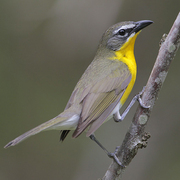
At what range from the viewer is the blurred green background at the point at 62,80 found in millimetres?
6820

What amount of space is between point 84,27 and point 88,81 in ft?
11.7

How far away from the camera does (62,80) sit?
771cm

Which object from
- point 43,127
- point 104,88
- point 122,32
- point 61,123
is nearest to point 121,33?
point 122,32

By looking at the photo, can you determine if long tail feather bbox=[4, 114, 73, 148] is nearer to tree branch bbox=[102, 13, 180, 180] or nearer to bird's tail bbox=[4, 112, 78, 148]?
bird's tail bbox=[4, 112, 78, 148]

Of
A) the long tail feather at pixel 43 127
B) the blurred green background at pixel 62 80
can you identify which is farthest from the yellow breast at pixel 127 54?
the blurred green background at pixel 62 80

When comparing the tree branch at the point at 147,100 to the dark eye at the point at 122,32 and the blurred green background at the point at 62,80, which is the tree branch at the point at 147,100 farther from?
the blurred green background at the point at 62,80

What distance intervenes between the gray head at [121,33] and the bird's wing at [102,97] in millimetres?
485

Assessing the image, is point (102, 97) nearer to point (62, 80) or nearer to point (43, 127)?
point (43, 127)

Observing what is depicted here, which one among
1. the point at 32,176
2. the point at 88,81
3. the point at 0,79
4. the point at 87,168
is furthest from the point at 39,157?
the point at 88,81

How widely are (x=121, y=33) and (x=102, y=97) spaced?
50.1 inches

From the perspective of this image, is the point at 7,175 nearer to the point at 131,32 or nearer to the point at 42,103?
the point at 42,103

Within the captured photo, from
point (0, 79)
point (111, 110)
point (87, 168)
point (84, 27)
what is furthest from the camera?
point (84, 27)

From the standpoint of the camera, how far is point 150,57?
7477 mm

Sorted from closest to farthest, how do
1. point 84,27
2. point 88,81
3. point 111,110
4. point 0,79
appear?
point 111,110
point 88,81
point 0,79
point 84,27
